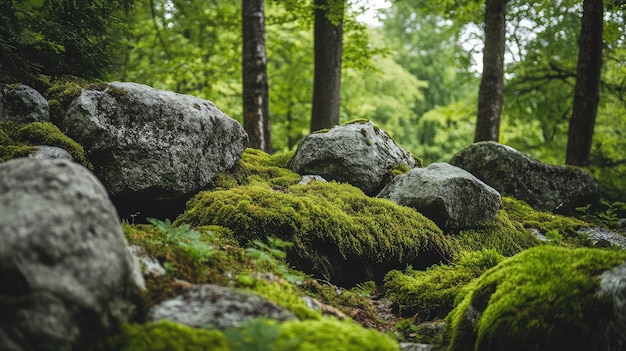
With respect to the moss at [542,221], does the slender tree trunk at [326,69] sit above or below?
above

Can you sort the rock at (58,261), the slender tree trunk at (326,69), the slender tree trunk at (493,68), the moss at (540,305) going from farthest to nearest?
the slender tree trunk at (326,69), the slender tree trunk at (493,68), the moss at (540,305), the rock at (58,261)

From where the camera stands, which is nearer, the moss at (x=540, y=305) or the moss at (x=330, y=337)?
the moss at (x=330, y=337)

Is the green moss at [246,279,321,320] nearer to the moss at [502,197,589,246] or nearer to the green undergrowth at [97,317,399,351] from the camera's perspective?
the green undergrowth at [97,317,399,351]

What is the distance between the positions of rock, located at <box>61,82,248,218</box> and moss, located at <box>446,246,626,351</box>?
3.54m

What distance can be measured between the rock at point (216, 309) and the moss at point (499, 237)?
13.0 ft

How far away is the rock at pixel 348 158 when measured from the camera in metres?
6.41

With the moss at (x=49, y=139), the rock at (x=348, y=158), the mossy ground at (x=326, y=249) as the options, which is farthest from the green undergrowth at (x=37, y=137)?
the rock at (x=348, y=158)

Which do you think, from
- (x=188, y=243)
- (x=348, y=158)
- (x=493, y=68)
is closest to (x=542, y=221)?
(x=348, y=158)

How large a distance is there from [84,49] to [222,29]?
9.38 metres

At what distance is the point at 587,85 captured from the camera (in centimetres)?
1016

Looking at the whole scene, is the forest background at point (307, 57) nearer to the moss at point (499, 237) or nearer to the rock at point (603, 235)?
the rock at point (603, 235)

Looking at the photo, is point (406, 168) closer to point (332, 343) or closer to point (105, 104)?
point (105, 104)

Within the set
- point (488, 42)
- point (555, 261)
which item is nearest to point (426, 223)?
point (555, 261)

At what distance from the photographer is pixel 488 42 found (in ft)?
31.4
